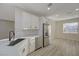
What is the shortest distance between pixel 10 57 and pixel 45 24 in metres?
3.84

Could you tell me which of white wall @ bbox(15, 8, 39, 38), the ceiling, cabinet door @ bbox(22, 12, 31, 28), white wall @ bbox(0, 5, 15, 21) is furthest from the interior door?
white wall @ bbox(0, 5, 15, 21)

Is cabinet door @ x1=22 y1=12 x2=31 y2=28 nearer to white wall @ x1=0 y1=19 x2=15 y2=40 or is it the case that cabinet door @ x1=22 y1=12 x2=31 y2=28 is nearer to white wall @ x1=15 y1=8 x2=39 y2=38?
white wall @ x1=15 y1=8 x2=39 y2=38

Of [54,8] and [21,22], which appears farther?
[21,22]

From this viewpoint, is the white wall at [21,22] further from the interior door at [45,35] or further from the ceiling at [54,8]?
the interior door at [45,35]

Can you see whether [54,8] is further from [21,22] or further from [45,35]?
[45,35]

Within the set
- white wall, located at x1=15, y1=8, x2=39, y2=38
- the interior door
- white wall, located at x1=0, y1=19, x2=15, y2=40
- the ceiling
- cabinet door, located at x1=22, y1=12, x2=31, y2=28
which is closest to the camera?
white wall, located at x1=0, y1=19, x2=15, y2=40

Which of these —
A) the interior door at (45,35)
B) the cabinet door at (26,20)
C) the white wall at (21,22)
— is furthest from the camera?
the interior door at (45,35)

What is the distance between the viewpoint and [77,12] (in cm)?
283

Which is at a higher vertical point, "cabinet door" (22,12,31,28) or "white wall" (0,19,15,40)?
"cabinet door" (22,12,31,28)

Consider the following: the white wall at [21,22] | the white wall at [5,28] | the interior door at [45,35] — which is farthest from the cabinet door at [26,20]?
the interior door at [45,35]

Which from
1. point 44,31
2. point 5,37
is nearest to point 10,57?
point 5,37

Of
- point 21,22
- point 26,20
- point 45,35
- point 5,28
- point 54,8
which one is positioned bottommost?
point 45,35

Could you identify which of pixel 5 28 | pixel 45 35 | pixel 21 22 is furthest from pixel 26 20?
pixel 45 35

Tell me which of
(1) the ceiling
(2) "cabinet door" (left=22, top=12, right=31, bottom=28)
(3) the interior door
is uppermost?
(1) the ceiling
